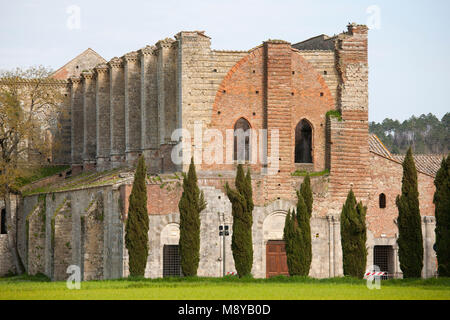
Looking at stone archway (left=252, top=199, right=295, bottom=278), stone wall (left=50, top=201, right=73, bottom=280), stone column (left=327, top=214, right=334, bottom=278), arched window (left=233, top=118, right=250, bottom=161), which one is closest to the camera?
stone archway (left=252, top=199, right=295, bottom=278)

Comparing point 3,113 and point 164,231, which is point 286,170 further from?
point 3,113

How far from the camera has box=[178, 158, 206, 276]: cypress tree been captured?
125 ft

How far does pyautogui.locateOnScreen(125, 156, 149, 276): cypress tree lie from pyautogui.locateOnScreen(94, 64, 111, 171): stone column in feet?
71.5

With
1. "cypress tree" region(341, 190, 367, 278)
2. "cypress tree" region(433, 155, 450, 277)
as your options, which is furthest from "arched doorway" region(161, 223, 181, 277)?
"cypress tree" region(433, 155, 450, 277)

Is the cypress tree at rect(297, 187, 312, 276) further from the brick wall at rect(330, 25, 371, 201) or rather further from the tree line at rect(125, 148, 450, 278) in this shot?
the brick wall at rect(330, 25, 371, 201)

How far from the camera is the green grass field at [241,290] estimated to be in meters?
28.9

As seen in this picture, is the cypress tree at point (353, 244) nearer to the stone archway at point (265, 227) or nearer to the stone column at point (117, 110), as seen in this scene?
the stone archway at point (265, 227)

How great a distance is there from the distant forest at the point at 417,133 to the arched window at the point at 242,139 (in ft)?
212

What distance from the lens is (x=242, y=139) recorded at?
45031 mm

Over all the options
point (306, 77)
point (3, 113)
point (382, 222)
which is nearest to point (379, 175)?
point (382, 222)

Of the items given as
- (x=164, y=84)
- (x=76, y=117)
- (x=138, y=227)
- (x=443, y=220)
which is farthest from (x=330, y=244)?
(x=76, y=117)

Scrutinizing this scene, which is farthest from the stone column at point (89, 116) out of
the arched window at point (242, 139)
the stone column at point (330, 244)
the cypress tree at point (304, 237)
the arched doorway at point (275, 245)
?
the cypress tree at point (304, 237)

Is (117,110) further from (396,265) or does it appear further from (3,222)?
(396,265)

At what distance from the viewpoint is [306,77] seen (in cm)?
4572
